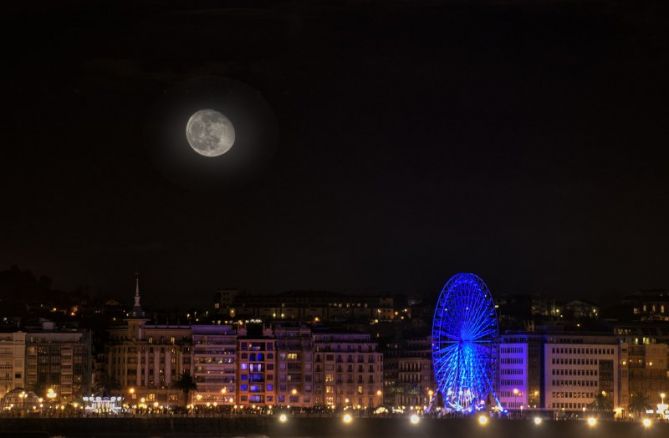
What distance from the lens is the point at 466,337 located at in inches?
4198

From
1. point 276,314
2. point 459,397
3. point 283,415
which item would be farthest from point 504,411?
point 276,314

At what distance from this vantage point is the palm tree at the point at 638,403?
4690 inches

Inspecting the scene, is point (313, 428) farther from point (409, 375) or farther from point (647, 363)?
point (647, 363)

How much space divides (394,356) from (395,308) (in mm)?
32323

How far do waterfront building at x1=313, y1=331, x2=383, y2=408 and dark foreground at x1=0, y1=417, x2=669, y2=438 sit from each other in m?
16.3

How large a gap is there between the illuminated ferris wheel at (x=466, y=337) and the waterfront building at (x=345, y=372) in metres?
16.4

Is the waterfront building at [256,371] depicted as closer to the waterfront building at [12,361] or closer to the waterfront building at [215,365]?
the waterfront building at [215,365]

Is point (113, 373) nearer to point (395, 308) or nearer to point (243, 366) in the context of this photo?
point (243, 366)

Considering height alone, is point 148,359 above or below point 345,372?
above

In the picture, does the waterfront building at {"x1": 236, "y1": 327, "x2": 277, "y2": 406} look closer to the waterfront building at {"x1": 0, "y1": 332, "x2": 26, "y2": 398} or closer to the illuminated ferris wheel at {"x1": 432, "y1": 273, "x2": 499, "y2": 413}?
the waterfront building at {"x1": 0, "y1": 332, "x2": 26, "y2": 398}

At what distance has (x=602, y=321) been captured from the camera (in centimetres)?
13688

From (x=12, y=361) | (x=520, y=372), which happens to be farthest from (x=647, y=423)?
(x=12, y=361)

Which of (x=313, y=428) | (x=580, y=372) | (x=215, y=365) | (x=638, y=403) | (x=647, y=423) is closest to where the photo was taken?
(x=313, y=428)

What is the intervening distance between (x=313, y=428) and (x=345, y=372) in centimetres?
2045
